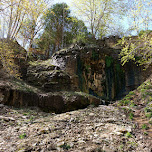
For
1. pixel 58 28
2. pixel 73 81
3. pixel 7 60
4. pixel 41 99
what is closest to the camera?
pixel 7 60

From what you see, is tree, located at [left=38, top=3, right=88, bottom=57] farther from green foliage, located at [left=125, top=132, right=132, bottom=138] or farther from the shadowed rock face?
green foliage, located at [left=125, top=132, right=132, bottom=138]

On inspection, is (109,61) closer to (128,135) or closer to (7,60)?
(7,60)

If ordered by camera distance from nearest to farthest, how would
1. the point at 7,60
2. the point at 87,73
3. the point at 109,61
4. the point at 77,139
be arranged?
1. the point at 77,139
2. the point at 7,60
3. the point at 87,73
4. the point at 109,61

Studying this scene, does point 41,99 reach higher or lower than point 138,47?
lower

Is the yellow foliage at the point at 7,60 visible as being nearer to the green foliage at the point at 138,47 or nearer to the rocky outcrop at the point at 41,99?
the rocky outcrop at the point at 41,99

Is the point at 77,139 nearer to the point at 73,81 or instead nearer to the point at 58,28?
the point at 73,81

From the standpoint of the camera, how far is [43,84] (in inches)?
349

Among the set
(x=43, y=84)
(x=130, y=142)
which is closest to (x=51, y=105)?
(x=43, y=84)

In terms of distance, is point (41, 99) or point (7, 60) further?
point (41, 99)

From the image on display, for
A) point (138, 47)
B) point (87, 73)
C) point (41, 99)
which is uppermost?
point (138, 47)

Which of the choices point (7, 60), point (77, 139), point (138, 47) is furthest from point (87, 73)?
point (77, 139)

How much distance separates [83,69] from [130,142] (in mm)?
8861

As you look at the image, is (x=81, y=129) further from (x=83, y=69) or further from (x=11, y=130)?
(x=83, y=69)

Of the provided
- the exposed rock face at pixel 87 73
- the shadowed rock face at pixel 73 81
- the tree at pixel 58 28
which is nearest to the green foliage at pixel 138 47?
the shadowed rock face at pixel 73 81
